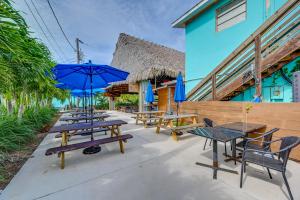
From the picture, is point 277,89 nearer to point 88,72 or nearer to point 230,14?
point 230,14

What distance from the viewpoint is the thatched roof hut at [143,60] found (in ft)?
34.7

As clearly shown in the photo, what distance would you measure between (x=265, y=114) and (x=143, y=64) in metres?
8.69

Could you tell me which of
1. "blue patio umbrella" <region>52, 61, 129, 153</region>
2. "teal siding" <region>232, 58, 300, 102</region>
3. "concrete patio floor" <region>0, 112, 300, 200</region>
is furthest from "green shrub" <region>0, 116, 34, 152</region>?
"teal siding" <region>232, 58, 300, 102</region>

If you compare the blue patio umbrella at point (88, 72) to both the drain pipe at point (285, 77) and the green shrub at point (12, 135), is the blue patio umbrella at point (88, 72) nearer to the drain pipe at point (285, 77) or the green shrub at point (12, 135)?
the green shrub at point (12, 135)

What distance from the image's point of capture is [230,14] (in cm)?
694

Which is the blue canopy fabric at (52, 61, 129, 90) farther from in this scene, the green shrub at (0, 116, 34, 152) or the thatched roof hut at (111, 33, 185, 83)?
the thatched roof hut at (111, 33, 185, 83)

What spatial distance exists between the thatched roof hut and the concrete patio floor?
7447 mm

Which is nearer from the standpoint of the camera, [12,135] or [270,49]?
[12,135]

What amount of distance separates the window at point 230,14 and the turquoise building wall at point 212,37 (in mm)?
184

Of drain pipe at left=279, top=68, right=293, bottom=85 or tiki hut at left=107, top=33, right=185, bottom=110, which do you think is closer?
drain pipe at left=279, top=68, right=293, bottom=85

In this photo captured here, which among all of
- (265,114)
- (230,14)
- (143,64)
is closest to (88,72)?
(265,114)

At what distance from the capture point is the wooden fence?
11.0 feet

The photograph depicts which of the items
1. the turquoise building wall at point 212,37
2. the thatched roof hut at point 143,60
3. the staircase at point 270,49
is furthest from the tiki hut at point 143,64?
the staircase at point 270,49

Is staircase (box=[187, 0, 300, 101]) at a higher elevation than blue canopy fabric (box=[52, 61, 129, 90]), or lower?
higher
